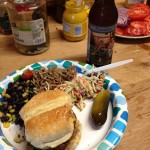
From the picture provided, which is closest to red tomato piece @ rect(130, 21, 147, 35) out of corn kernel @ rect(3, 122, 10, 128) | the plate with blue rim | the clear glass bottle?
the clear glass bottle

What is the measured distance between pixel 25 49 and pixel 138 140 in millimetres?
557

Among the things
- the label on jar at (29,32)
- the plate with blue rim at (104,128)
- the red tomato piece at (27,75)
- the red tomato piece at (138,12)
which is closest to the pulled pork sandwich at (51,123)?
the plate with blue rim at (104,128)

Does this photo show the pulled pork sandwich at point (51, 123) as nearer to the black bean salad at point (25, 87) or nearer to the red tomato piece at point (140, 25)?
the black bean salad at point (25, 87)

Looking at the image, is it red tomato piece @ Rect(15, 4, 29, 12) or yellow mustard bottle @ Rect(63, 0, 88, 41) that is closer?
red tomato piece @ Rect(15, 4, 29, 12)

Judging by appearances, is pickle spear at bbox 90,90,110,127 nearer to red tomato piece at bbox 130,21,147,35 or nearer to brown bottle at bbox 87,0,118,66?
brown bottle at bbox 87,0,118,66

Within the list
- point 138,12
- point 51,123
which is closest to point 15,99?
point 51,123

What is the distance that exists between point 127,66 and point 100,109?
0.32m

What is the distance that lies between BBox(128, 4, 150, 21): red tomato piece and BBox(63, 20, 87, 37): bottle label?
9.8 inches

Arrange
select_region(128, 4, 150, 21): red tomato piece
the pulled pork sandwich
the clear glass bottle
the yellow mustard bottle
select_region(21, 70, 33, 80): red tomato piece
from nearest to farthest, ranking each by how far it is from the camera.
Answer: the pulled pork sandwich → select_region(21, 70, 33, 80): red tomato piece → the yellow mustard bottle → select_region(128, 4, 150, 21): red tomato piece → the clear glass bottle

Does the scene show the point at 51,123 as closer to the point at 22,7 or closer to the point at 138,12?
the point at 22,7

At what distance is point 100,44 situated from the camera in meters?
0.77

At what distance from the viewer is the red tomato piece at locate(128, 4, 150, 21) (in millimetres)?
1078

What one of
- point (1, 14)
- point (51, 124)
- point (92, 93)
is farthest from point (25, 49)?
point (51, 124)

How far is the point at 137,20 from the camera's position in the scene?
42.6 inches
